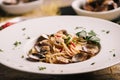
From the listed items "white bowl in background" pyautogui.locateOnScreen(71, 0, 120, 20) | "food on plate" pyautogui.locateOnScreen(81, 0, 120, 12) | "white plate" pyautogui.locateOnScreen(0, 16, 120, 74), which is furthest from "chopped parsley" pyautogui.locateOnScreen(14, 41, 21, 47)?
"food on plate" pyautogui.locateOnScreen(81, 0, 120, 12)

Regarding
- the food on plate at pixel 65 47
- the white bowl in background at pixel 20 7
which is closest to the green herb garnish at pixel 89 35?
the food on plate at pixel 65 47

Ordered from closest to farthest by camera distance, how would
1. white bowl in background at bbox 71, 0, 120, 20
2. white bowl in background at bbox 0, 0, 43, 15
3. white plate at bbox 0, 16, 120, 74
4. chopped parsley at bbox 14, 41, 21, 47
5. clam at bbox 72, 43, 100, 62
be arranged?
white plate at bbox 0, 16, 120, 74
clam at bbox 72, 43, 100, 62
chopped parsley at bbox 14, 41, 21, 47
white bowl in background at bbox 71, 0, 120, 20
white bowl in background at bbox 0, 0, 43, 15

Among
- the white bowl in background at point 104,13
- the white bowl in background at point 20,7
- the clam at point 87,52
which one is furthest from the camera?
the white bowl in background at point 20,7

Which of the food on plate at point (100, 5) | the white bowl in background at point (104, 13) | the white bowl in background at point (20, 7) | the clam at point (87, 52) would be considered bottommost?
the clam at point (87, 52)

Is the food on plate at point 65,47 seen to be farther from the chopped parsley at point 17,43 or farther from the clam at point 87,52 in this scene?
the chopped parsley at point 17,43

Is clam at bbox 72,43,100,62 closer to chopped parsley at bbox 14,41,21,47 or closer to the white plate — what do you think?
the white plate

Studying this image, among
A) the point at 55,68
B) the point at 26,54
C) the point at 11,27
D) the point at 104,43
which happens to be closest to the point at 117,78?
the point at 104,43
